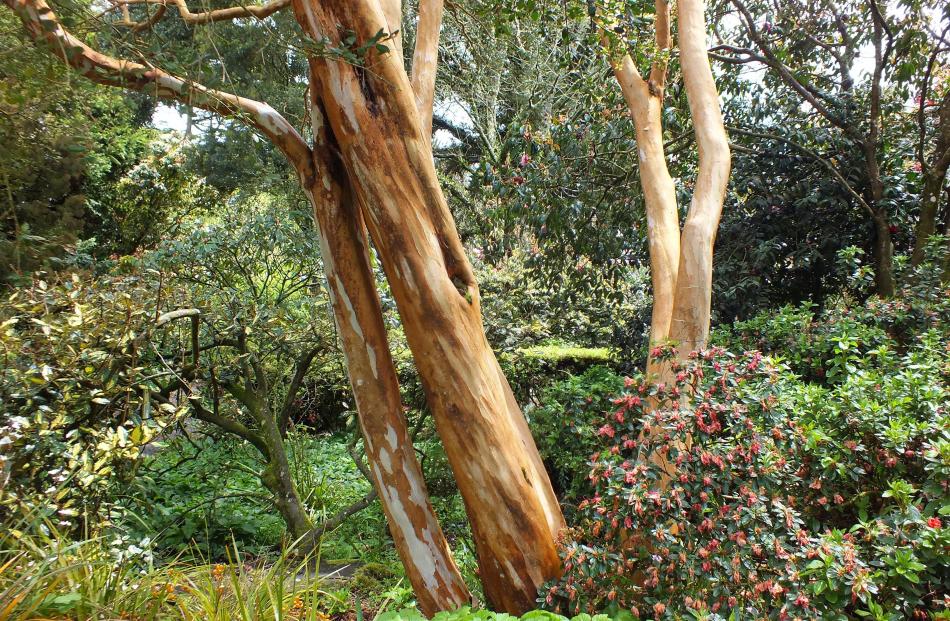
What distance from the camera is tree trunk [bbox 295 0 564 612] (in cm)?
303

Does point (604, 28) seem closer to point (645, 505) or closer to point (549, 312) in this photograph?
point (645, 505)

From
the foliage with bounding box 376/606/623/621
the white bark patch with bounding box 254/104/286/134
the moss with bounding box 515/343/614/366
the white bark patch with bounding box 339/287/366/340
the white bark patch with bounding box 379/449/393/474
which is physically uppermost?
the white bark patch with bounding box 254/104/286/134

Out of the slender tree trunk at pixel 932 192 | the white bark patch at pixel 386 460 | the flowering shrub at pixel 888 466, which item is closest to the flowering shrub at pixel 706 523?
the flowering shrub at pixel 888 466

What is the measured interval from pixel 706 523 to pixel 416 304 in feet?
5.15

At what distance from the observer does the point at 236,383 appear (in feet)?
17.4

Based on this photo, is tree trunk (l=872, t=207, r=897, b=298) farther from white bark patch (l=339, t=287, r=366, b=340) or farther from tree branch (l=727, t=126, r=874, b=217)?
white bark patch (l=339, t=287, r=366, b=340)

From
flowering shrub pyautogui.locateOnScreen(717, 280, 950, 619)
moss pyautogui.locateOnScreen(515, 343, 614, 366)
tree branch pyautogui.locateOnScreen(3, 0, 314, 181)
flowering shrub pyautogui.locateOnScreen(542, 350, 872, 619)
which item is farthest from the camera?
moss pyautogui.locateOnScreen(515, 343, 614, 366)

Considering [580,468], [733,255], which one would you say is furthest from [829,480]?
[733,255]

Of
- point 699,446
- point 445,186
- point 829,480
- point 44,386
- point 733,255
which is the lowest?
point 829,480

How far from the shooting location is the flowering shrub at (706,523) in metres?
2.50

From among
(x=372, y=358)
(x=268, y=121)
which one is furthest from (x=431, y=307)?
(x=268, y=121)

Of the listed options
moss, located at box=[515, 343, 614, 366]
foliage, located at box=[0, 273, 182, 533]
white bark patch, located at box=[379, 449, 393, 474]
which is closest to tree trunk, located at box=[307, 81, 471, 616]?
white bark patch, located at box=[379, 449, 393, 474]

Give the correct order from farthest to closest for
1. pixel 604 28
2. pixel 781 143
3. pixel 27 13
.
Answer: pixel 781 143 < pixel 604 28 < pixel 27 13

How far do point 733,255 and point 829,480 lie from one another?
3883mm
